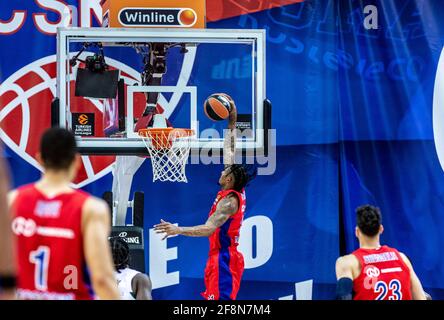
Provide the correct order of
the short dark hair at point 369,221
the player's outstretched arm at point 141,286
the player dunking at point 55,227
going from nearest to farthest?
the player dunking at point 55,227 < the short dark hair at point 369,221 < the player's outstretched arm at point 141,286

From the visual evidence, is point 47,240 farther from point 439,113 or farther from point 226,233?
point 439,113

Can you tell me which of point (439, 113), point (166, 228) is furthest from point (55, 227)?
point (439, 113)

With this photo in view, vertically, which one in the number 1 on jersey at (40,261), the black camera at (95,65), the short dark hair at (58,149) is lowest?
the number 1 on jersey at (40,261)

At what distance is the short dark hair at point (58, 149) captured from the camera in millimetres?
4688

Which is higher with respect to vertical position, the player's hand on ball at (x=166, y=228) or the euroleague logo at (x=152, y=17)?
the euroleague logo at (x=152, y=17)

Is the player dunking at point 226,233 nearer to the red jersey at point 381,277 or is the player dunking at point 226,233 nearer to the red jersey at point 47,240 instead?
the red jersey at point 381,277

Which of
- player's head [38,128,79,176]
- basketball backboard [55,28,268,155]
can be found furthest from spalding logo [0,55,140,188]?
player's head [38,128,79,176]

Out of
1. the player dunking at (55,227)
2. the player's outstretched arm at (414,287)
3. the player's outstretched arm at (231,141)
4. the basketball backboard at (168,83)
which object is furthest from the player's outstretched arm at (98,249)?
the player's outstretched arm at (231,141)

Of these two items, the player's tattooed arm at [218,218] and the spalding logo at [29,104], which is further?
the spalding logo at [29,104]

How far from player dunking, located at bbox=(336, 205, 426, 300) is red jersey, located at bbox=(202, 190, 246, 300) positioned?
235 cm

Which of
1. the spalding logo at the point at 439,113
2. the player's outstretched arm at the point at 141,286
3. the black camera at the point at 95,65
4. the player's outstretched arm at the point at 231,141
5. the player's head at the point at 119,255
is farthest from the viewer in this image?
the spalding logo at the point at 439,113

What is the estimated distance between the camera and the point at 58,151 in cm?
469
